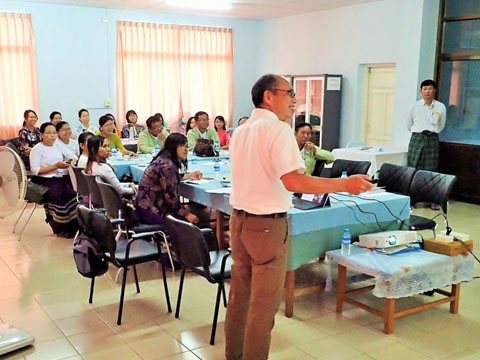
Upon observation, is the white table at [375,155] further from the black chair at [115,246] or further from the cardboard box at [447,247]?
the black chair at [115,246]

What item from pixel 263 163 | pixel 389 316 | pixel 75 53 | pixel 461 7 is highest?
pixel 461 7

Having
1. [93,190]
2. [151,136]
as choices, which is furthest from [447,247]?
[151,136]

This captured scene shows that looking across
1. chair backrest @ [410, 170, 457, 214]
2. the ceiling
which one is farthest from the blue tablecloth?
the ceiling

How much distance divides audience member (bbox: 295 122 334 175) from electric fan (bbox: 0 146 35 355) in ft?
8.21

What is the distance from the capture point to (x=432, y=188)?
14.5ft

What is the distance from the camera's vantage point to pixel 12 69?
8.04 meters

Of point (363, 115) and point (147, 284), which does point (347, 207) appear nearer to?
point (147, 284)

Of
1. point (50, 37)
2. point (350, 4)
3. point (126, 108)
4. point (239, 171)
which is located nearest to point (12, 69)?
point (50, 37)

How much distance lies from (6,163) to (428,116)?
5.38 metres

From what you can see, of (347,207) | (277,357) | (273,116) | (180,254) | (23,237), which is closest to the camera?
(273,116)

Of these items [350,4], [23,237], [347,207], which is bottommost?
[23,237]

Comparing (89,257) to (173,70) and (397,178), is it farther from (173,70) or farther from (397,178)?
(173,70)

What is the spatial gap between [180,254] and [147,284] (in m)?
0.97

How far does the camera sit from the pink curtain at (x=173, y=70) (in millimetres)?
8922
